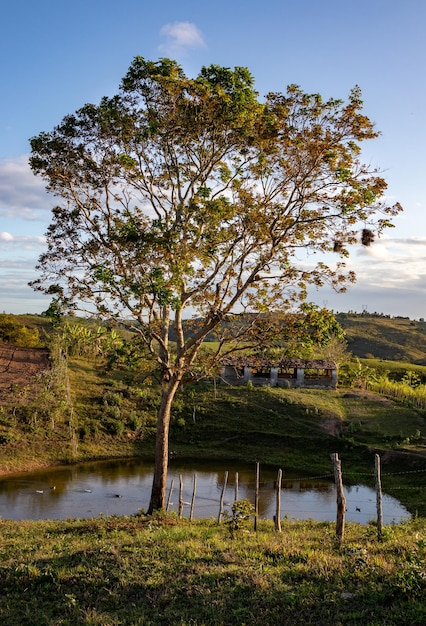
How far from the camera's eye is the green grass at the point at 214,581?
881 cm

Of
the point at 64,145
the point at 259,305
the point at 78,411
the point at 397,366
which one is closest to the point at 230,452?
the point at 78,411

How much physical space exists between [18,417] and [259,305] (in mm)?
23916

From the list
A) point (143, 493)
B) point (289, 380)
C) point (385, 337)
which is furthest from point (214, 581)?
point (385, 337)

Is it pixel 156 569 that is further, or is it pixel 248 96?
pixel 248 96

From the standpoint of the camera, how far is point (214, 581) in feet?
33.2

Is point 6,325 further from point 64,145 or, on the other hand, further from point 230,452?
point 64,145

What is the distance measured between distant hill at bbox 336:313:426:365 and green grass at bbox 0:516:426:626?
290 feet

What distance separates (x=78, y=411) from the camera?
39.4 metres

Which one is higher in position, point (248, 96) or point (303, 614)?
point (248, 96)

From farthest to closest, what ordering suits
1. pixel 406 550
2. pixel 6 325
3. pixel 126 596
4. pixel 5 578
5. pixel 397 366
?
pixel 397 366, pixel 6 325, pixel 406 550, pixel 5 578, pixel 126 596

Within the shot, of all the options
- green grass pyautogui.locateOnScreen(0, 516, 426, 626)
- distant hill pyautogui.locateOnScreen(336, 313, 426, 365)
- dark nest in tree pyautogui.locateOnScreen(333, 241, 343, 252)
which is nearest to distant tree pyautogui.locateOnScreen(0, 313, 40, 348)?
dark nest in tree pyautogui.locateOnScreen(333, 241, 343, 252)

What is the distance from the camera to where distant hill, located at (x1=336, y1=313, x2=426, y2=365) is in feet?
333

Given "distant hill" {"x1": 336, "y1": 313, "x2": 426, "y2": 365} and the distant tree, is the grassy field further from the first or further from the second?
"distant hill" {"x1": 336, "y1": 313, "x2": 426, "y2": 365}

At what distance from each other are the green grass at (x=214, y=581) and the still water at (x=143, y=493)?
34.6ft
